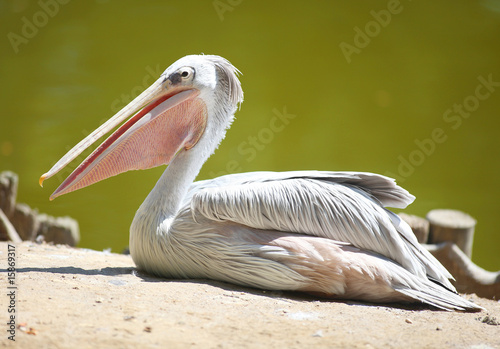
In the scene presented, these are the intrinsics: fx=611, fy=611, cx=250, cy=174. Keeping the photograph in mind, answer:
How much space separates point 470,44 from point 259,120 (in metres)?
2.93

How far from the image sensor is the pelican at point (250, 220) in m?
4.06

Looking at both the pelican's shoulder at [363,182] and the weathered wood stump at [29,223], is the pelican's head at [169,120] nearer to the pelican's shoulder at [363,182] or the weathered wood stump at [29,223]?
the pelican's shoulder at [363,182]
